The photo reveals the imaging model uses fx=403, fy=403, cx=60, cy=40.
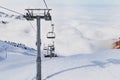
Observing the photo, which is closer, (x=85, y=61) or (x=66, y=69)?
(x=66, y=69)

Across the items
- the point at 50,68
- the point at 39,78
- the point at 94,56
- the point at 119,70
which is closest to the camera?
the point at 39,78

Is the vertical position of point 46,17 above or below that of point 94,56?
above

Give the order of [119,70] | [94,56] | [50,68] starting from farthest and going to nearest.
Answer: [94,56]
[50,68]
[119,70]

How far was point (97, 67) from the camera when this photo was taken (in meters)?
39.2

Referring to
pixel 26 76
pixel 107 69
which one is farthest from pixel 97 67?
pixel 26 76

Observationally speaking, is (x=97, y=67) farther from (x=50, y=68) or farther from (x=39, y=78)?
(x=39, y=78)

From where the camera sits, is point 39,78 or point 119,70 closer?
point 39,78

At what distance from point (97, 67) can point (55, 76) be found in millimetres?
5796

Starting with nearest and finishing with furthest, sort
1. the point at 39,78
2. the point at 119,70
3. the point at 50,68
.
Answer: the point at 39,78, the point at 119,70, the point at 50,68

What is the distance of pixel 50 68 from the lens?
4078cm

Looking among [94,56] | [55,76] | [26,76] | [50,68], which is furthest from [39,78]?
[94,56]

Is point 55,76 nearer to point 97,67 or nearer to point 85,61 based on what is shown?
point 97,67

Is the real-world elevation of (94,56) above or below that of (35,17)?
below

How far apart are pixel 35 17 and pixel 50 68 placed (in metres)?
Result: 6.89
